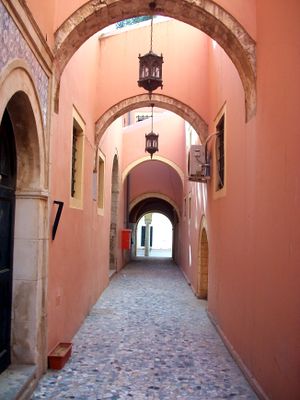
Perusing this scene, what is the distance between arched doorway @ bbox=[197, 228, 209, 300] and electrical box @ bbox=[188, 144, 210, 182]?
2083mm

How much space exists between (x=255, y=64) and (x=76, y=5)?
1952 mm

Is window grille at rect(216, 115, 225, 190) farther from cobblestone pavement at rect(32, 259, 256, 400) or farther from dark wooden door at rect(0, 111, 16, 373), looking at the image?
dark wooden door at rect(0, 111, 16, 373)

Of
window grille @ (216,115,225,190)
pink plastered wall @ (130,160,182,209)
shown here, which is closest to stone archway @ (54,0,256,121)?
window grille @ (216,115,225,190)

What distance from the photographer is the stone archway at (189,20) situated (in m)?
4.42

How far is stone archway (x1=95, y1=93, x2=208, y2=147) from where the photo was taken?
324 inches

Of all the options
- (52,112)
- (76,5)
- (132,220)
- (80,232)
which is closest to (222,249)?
(80,232)

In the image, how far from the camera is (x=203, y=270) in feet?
32.1

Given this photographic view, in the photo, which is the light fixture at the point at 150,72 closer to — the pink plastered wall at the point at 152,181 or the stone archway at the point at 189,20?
the stone archway at the point at 189,20

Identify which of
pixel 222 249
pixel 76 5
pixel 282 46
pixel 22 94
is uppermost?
pixel 76 5

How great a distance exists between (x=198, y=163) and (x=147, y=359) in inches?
150

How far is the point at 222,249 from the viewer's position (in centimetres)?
638

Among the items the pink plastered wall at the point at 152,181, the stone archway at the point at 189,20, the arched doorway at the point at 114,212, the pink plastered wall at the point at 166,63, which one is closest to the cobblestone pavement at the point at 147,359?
the stone archway at the point at 189,20

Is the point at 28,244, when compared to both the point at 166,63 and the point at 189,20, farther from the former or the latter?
the point at 166,63

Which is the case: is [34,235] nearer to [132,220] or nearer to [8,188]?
[8,188]
